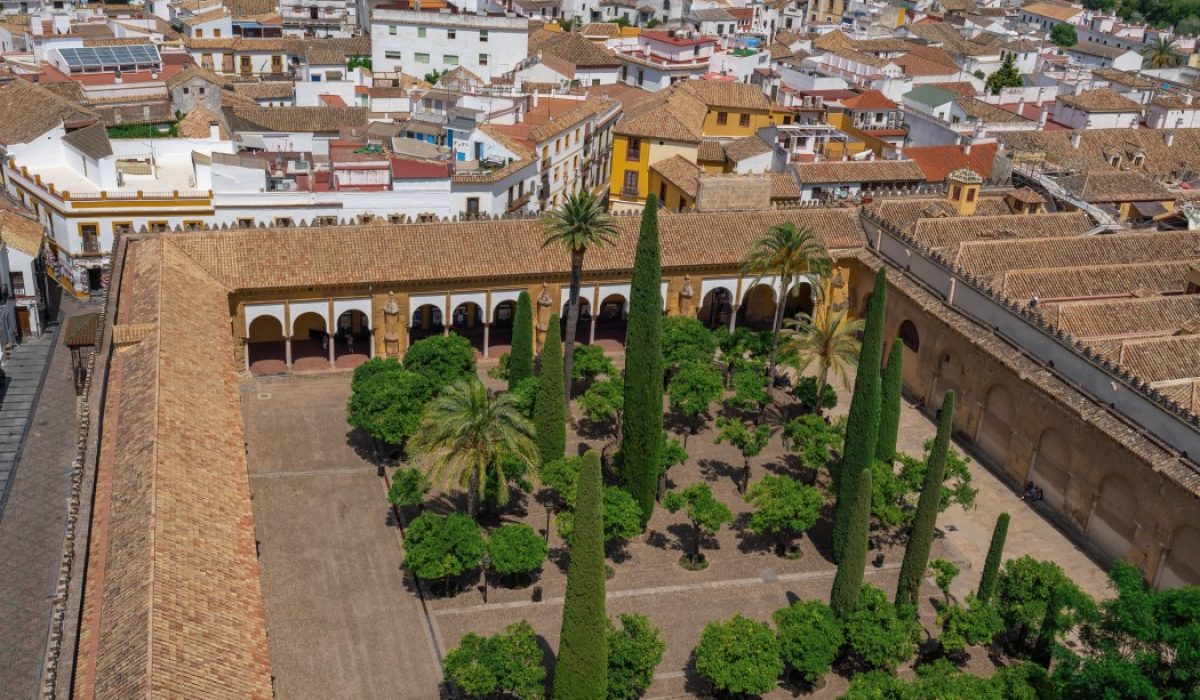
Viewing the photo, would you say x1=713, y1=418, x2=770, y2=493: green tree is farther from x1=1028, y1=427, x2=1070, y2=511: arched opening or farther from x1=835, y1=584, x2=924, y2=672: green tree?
x1=1028, y1=427, x2=1070, y2=511: arched opening

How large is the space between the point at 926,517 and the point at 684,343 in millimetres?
16202

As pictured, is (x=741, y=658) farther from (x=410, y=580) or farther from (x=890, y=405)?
(x=890, y=405)

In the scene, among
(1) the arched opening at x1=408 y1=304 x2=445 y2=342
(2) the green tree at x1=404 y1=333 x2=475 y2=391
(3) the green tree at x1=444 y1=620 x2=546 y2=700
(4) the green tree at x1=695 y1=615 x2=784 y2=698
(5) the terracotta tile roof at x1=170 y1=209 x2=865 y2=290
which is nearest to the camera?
(3) the green tree at x1=444 y1=620 x2=546 y2=700

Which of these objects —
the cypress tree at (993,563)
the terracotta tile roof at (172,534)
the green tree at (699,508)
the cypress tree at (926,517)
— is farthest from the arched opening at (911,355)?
the terracotta tile roof at (172,534)

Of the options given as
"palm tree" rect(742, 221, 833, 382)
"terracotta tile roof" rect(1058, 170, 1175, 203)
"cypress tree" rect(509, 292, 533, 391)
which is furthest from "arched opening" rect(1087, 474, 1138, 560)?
"terracotta tile roof" rect(1058, 170, 1175, 203)

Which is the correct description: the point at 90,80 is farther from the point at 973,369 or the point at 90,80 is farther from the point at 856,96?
the point at 973,369

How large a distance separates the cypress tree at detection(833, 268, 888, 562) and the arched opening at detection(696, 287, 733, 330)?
20347mm

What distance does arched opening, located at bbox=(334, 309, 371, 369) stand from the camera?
57.3m

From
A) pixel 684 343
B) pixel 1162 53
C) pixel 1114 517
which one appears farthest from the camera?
pixel 1162 53

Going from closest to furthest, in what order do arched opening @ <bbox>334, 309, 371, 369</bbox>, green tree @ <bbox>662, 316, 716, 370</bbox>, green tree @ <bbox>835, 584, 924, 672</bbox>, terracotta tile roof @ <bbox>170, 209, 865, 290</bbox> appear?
1. green tree @ <bbox>835, 584, 924, 672</bbox>
2. green tree @ <bbox>662, 316, 716, 370</bbox>
3. terracotta tile roof @ <bbox>170, 209, 865, 290</bbox>
4. arched opening @ <bbox>334, 309, 371, 369</bbox>

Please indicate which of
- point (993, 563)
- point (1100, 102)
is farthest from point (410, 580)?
point (1100, 102)

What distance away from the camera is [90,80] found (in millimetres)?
79875

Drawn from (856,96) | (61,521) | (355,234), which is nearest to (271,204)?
(355,234)

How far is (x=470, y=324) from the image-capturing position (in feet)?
199
